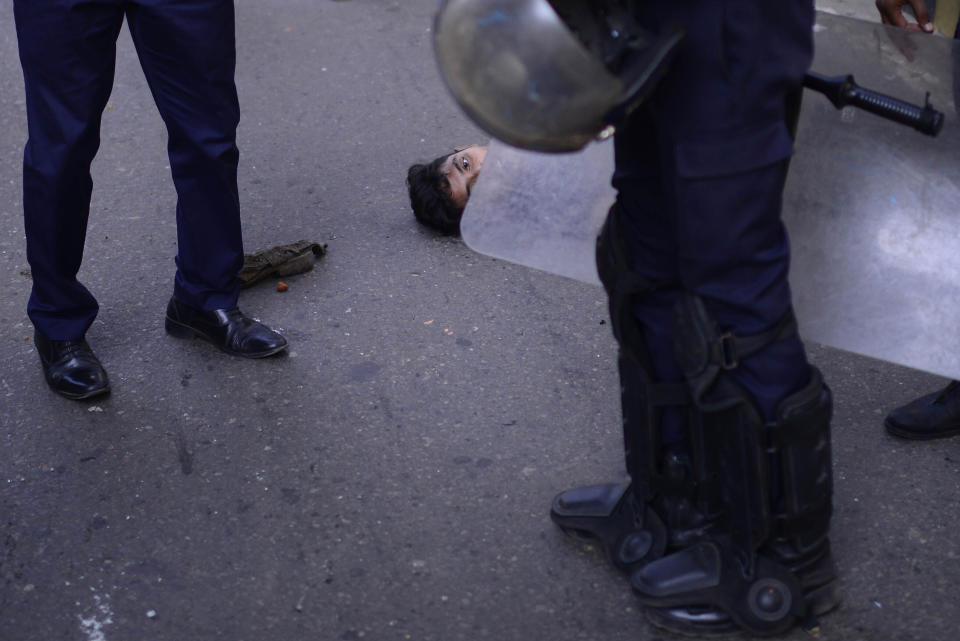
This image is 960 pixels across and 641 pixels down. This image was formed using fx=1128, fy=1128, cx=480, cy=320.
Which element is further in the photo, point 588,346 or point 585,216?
point 588,346

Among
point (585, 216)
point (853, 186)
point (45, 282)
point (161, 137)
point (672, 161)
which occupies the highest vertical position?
point (672, 161)

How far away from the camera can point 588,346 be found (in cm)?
313

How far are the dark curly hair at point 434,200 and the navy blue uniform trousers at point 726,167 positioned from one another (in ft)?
5.70

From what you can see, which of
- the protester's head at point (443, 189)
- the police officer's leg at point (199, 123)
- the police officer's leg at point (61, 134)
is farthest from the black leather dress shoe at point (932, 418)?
the police officer's leg at point (61, 134)

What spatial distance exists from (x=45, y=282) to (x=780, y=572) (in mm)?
2021

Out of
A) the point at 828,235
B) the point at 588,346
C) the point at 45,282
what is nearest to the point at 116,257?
the point at 45,282

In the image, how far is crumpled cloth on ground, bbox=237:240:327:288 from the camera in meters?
3.46

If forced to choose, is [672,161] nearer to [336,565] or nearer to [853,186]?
[853,186]

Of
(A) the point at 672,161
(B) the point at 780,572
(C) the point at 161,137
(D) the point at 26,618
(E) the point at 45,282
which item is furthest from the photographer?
(C) the point at 161,137

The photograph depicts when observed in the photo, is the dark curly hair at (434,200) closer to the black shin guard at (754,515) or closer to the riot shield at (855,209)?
the riot shield at (855,209)

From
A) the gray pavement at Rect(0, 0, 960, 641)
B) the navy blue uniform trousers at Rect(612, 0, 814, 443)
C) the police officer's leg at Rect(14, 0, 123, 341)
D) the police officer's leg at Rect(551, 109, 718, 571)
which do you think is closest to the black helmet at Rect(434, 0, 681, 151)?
the navy blue uniform trousers at Rect(612, 0, 814, 443)

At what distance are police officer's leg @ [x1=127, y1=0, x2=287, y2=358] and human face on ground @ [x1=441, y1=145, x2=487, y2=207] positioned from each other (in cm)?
84

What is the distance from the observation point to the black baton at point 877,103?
1.84 m

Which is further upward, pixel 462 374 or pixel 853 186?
pixel 853 186
